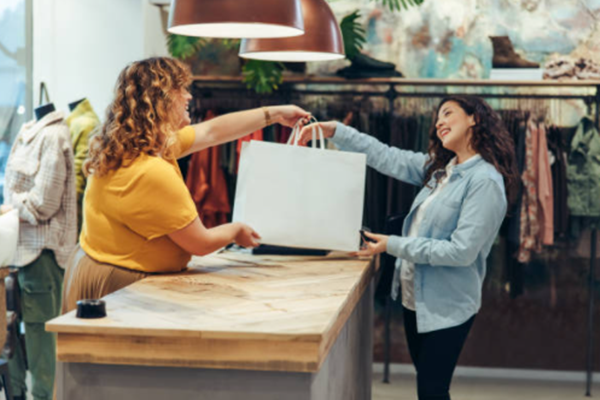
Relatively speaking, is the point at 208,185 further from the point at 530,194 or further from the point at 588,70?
the point at 588,70

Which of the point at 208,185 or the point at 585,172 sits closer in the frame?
the point at 585,172

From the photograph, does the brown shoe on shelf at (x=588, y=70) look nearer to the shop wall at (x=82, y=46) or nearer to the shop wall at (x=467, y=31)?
the shop wall at (x=467, y=31)

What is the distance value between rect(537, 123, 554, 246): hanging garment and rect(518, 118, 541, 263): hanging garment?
3 centimetres

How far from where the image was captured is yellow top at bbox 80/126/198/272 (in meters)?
2.23

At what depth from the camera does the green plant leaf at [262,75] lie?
487 centimetres

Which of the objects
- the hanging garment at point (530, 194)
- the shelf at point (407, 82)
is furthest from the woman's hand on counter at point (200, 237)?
the hanging garment at point (530, 194)

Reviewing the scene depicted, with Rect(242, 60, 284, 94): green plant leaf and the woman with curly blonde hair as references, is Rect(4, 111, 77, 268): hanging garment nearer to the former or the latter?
Rect(242, 60, 284, 94): green plant leaf

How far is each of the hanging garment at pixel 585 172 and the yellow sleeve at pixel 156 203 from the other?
3.22 metres

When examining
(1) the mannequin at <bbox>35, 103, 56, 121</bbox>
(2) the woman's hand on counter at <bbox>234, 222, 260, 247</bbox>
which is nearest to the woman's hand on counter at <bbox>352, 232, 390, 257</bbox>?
(2) the woman's hand on counter at <bbox>234, 222, 260, 247</bbox>

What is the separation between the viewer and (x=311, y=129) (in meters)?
3.15

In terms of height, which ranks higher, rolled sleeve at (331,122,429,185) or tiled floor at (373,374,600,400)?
rolled sleeve at (331,122,429,185)

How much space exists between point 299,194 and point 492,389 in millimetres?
2770

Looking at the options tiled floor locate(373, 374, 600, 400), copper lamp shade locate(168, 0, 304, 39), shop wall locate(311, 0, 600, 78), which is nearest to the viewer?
copper lamp shade locate(168, 0, 304, 39)

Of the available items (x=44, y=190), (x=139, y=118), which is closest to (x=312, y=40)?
(x=139, y=118)
